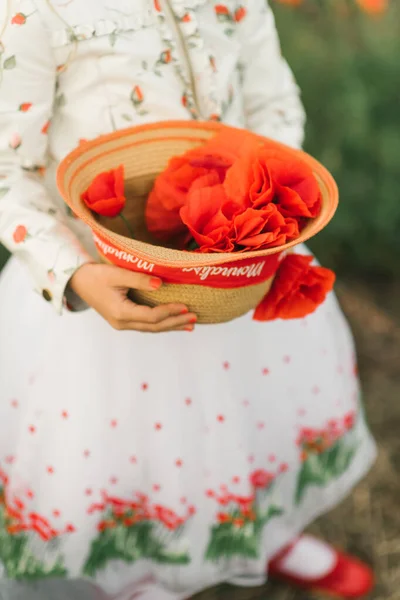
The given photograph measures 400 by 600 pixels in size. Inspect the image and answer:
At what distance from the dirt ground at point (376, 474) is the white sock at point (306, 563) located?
2.2 inches

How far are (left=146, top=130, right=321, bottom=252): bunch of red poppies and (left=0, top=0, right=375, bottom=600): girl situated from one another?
10 centimetres

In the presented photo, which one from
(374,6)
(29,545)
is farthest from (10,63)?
(374,6)

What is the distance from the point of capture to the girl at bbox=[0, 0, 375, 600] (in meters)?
0.71

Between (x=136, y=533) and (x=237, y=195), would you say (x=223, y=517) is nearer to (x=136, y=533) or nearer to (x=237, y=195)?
(x=136, y=533)

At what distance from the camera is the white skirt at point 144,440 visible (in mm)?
833

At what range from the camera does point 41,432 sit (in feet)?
2.77

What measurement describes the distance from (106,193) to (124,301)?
118mm

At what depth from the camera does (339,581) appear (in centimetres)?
121

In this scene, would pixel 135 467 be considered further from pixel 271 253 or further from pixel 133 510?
pixel 271 253

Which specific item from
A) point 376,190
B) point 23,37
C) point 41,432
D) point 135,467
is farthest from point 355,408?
point 376,190

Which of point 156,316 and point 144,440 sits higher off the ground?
point 156,316

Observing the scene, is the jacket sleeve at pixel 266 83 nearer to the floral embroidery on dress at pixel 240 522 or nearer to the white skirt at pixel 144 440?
the white skirt at pixel 144 440

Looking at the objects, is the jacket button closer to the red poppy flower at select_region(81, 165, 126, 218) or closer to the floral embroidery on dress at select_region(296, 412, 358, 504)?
the red poppy flower at select_region(81, 165, 126, 218)

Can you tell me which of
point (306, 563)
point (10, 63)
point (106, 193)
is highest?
point (10, 63)
